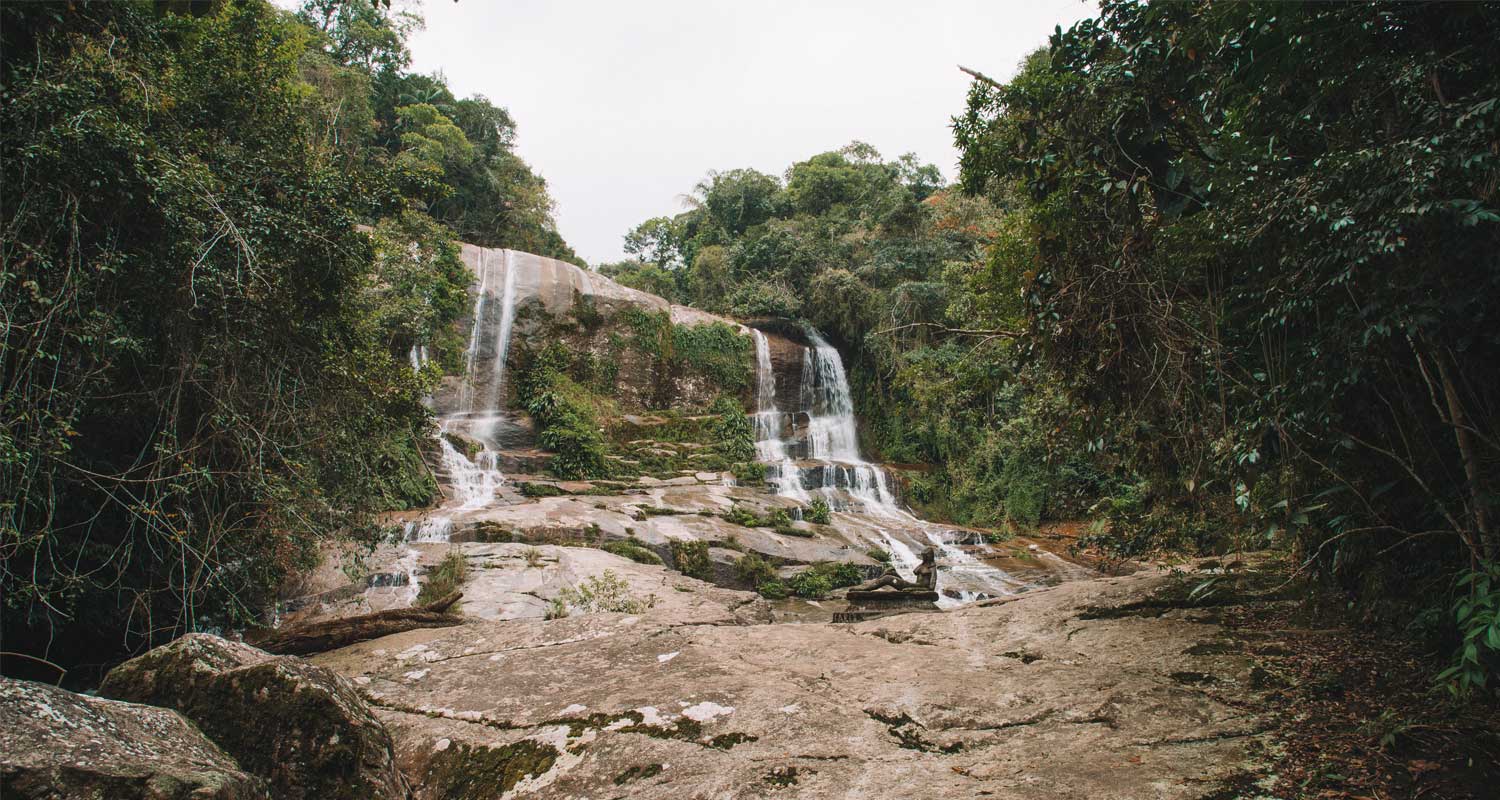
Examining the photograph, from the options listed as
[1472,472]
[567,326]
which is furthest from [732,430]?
[1472,472]

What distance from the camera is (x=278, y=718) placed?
2.22 meters

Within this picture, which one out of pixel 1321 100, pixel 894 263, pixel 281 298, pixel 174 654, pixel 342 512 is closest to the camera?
pixel 174 654

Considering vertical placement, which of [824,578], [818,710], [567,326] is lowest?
[824,578]

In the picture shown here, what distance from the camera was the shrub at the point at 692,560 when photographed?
38.0 feet

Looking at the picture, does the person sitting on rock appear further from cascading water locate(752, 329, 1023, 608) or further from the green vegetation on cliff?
the green vegetation on cliff

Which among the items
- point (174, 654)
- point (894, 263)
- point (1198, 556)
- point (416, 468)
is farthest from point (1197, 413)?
point (894, 263)

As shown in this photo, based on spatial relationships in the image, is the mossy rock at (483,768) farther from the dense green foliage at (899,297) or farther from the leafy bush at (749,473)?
the leafy bush at (749,473)

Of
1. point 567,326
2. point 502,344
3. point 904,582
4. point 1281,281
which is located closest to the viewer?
point 1281,281

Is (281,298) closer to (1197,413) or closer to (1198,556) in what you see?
(1197,413)

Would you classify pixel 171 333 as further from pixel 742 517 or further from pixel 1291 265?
pixel 742 517

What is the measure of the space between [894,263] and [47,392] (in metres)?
20.8

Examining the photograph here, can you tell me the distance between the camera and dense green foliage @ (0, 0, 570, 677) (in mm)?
4285

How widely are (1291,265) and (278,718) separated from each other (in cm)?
400

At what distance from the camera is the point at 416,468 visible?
13.3 metres
